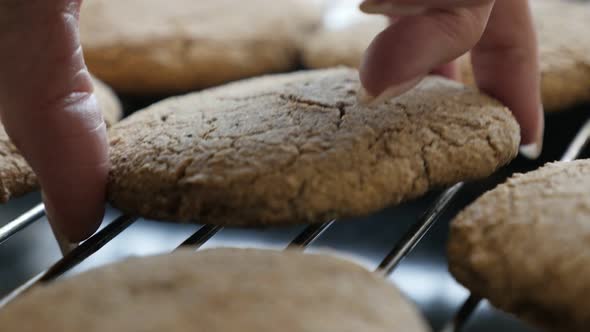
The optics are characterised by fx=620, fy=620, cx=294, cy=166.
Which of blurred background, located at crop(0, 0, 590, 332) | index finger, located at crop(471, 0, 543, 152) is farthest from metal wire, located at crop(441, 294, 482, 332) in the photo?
blurred background, located at crop(0, 0, 590, 332)

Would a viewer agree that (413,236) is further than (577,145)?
No

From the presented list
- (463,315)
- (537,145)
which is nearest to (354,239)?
(537,145)

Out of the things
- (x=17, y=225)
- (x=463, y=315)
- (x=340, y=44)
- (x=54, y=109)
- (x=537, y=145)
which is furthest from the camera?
(x=340, y=44)

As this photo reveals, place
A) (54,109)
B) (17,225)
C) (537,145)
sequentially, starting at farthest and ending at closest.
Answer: (537,145), (17,225), (54,109)

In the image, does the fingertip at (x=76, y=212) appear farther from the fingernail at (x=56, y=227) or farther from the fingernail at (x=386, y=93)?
the fingernail at (x=386, y=93)

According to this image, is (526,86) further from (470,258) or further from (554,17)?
(554,17)

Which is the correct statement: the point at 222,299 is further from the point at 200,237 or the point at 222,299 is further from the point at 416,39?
the point at 416,39
